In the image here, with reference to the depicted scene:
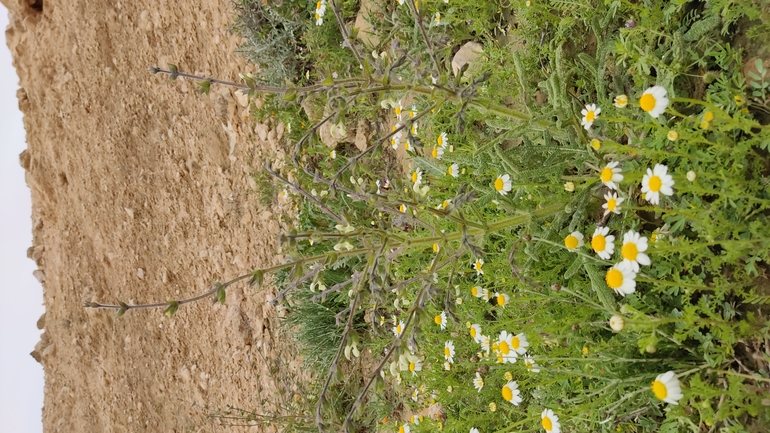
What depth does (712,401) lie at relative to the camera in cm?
163

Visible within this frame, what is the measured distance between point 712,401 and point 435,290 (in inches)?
34.6

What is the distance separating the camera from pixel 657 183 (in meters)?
1.50

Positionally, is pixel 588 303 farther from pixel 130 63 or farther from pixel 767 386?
pixel 130 63

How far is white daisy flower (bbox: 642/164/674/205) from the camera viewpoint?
4.85 ft

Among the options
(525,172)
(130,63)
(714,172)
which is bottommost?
(714,172)

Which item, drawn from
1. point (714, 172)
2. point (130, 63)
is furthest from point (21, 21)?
point (714, 172)

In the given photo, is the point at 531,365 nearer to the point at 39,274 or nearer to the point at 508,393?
the point at 508,393

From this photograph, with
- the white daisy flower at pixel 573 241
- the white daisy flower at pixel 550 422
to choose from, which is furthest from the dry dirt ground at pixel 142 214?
the white daisy flower at pixel 573 241

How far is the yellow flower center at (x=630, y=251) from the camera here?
152 cm

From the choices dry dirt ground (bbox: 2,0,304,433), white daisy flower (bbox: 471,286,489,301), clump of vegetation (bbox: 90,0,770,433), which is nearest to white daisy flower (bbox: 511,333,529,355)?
clump of vegetation (bbox: 90,0,770,433)

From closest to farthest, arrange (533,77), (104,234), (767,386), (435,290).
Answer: (767,386)
(435,290)
(533,77)
(104,234)

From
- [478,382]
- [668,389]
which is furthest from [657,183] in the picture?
[478,382]

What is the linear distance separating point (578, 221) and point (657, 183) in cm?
45

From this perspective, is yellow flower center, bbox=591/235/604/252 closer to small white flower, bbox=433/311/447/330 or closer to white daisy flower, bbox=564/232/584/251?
white daisy flower, bbox=564/232/584/251
